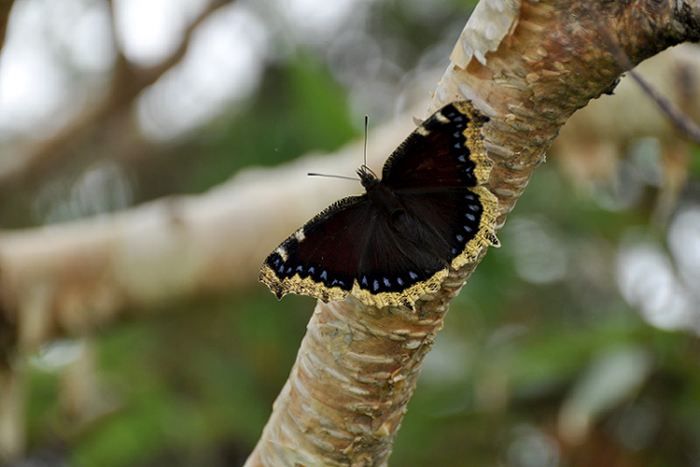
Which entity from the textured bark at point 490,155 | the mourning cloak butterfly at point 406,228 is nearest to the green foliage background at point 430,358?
the mourning cloak butterfly at point 406,228

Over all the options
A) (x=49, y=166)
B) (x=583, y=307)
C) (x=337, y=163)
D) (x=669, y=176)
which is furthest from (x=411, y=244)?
(x=583, y=307)

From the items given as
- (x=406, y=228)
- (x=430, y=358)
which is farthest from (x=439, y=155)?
(x=430, y=358)

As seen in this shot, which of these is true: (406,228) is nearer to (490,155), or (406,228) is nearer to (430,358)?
(490,155)

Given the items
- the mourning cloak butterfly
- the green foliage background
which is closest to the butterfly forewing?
the mourning cloak butterfly

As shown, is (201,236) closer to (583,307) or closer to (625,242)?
(625,242)

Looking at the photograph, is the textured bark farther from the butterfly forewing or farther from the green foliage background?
the green foliage background

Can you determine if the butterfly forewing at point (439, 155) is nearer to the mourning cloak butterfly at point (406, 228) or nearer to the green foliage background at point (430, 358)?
the mourning cloak butterfly at point (406, 228)

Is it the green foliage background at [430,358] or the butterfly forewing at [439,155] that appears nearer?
the butterfly forewing at [439,155]
